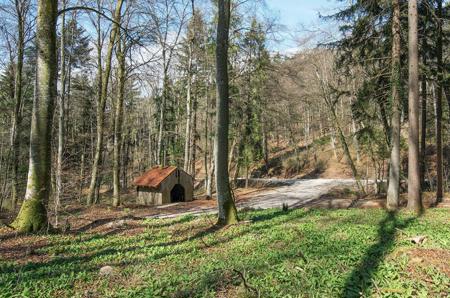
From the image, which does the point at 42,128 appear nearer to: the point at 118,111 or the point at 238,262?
the point at 238,262

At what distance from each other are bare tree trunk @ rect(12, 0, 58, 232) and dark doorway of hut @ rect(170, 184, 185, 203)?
Answer: 1234 centimetres

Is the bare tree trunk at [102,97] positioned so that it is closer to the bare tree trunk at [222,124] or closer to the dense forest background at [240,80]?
the dense forest background at [240,80]

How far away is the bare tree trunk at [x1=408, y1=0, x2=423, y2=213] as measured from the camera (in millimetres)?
10789

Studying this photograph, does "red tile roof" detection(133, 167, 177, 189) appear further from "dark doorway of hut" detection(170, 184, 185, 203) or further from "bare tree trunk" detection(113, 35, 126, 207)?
"bare tree trunk" detection(113, 35, 126, 207)

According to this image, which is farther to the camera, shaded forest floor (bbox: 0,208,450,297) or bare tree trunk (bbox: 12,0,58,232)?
bare tree trunk (bbox: 12,0,58,232)

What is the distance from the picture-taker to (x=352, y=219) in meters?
8.77

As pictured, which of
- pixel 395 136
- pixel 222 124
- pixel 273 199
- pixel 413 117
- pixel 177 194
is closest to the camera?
pixel 222 124

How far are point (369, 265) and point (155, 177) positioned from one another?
15.2 m

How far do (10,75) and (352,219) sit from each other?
24998mm

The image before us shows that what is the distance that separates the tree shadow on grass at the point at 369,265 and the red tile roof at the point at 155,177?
12678 mm

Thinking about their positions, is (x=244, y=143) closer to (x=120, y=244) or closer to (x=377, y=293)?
(x=120, y=244)

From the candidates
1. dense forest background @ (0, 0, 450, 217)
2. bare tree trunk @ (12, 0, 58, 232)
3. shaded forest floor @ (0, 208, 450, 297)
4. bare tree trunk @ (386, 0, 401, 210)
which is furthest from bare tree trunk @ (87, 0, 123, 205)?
bare tree trunk @ (386, 0, 401, 210)

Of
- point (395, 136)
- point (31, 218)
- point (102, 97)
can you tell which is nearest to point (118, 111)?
point (102, 97)

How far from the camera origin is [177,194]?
19781 mm
